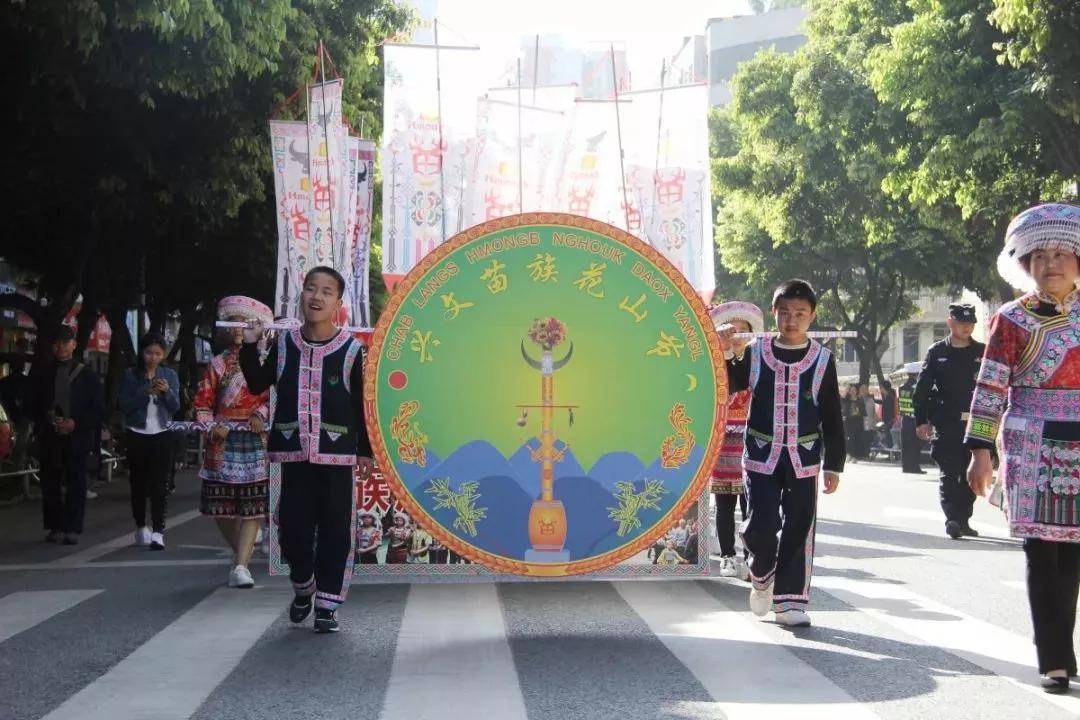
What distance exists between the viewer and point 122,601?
372 inches

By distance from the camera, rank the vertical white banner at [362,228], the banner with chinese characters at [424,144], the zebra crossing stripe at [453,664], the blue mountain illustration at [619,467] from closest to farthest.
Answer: the zebra crossing stripe at [453,664] → the blue mountain illustration at [619,467] → the banner with chinese characters at [424,144] → the vertical white banner at [362,228]

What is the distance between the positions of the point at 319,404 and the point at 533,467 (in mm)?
1235

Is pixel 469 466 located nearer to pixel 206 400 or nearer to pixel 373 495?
pixel 373 495

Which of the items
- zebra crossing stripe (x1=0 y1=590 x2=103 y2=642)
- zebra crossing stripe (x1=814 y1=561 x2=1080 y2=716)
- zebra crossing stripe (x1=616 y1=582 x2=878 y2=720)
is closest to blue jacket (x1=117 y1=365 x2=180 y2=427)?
zebra crossing stripe (x1=0 y1=590 x2=103 y2=642)

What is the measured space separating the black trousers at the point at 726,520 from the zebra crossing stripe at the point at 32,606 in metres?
4.46

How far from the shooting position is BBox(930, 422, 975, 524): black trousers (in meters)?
13.6

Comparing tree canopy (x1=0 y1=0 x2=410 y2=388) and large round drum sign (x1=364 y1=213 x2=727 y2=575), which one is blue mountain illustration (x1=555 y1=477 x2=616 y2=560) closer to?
large round drum sign (x1=364 y1=213 x2=727 y2=575)

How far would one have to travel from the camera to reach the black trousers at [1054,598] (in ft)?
20.5

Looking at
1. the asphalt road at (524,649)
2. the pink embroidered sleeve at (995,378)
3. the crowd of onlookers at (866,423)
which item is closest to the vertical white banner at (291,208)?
the asphalt road at (524,649)

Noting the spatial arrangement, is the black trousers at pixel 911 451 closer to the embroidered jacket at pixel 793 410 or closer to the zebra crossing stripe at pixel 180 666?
the embroidered jacket at pixel 793 410

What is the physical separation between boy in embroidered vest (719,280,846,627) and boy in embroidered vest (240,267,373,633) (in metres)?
2.20

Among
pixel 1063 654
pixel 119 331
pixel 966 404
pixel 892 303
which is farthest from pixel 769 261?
pixel 1063 654

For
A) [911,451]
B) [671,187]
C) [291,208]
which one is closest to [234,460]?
[291,208]

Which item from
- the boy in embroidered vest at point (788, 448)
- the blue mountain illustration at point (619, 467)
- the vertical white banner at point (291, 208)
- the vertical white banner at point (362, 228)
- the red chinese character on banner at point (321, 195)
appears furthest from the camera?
the vertical white banner at point (362, 228)
